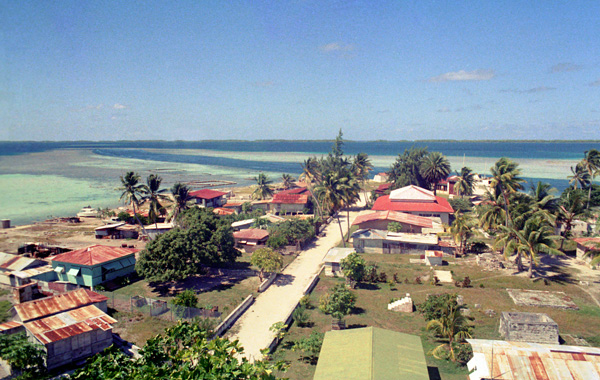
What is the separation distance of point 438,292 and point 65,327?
87.0 feet

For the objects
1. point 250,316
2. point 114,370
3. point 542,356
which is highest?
point 114,370

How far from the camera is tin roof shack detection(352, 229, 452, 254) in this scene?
42.8 metres

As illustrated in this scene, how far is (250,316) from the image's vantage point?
2783 centimetres

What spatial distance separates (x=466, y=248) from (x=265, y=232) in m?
23.1

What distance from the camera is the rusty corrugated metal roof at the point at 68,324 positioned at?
20.7m

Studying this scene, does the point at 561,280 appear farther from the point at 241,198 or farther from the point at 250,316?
the point at 241,198

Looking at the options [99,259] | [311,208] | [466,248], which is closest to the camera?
[99,259]

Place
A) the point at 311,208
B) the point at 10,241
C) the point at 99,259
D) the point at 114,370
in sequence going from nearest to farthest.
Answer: the point at 114,370, the point at 99,259, the point at 10,241, the point at 311,208

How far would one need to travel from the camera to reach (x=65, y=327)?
2162 centimetres

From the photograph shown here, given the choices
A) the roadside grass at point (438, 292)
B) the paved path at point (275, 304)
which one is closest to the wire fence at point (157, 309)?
the paved path at point (275, 304)

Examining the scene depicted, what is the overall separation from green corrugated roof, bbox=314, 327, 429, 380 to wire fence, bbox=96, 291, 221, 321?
9.26m

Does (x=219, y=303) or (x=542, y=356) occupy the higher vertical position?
(x=542, y=356)

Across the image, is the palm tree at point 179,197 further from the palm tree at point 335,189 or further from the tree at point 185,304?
the tree at point 185,304

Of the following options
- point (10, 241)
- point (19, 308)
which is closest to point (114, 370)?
point (19, 308)
